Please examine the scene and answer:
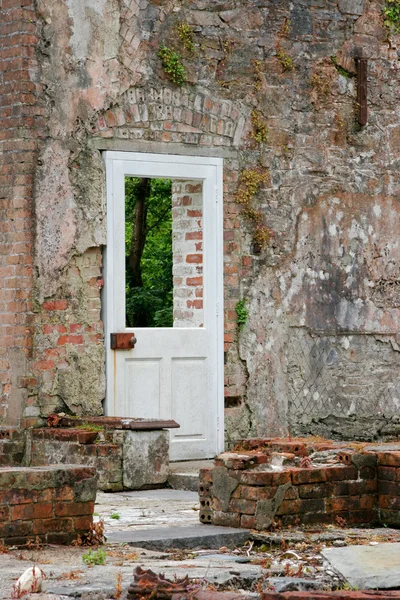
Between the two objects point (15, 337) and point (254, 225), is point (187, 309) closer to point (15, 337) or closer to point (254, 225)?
point (254, 225)

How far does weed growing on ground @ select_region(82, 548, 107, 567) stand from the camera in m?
5.86

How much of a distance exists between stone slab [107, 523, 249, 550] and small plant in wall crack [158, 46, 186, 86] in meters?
4.52

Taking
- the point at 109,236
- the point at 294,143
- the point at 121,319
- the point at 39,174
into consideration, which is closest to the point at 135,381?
the point at 121,319

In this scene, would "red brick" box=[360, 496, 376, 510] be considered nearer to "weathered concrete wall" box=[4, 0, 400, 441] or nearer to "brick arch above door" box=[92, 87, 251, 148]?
"weathered concrete wall" box=[4, 0, 400, 441]

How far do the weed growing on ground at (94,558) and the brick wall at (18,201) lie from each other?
12.3 feet

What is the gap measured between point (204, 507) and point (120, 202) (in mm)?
3427

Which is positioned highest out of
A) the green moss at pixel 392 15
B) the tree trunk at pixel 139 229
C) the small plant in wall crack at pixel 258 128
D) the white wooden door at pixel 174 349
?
the green moss at pixel 392 15

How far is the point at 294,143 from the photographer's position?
11.2m

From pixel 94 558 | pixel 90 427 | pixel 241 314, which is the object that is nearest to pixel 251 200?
pixel 241 314

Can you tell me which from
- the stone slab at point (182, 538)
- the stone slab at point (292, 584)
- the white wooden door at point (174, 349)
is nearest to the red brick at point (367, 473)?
the stone slab at point (182, 538)

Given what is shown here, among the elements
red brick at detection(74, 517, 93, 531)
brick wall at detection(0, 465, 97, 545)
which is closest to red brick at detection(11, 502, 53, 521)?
brick wall at detection(0, 465, 97, 545)

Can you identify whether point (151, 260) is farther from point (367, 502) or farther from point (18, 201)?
point (367, 502)

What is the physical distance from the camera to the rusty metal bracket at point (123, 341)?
32.8 feet

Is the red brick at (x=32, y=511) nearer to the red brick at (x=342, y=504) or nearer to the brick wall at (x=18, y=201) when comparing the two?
Result: the red brick at (x=342, y=504)
